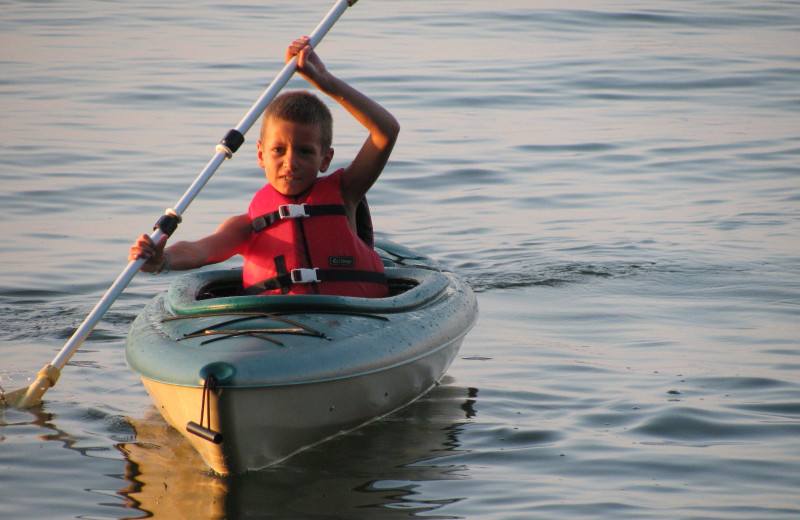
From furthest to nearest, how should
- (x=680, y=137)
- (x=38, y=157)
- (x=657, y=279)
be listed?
1. (x=680, y=137)
2. (x=38, y=157)
3. (x=657, y=279)

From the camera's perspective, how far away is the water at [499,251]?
400 cm

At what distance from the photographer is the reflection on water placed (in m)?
3.78

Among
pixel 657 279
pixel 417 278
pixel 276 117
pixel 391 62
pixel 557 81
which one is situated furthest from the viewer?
pixel 391 62

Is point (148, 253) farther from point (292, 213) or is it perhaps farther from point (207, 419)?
point (207, 419)

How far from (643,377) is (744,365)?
1.77 ft

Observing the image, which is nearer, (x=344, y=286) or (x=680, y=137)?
(x=344, y=286)

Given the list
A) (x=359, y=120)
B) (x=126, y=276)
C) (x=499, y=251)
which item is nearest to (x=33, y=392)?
(x=126, y=276)

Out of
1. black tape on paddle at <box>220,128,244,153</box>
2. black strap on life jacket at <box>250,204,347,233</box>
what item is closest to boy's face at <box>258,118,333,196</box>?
black strap on life jacket at <box>250,204,347,233</box>

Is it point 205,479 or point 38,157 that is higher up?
point 38,157

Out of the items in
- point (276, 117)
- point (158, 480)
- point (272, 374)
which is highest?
point (276, 117)

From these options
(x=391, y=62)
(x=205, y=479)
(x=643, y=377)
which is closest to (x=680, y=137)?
(x=391, y=62)

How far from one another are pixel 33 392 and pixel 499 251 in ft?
12.5

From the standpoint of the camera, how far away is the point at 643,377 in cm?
514

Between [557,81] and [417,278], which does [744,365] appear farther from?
[557,81]
